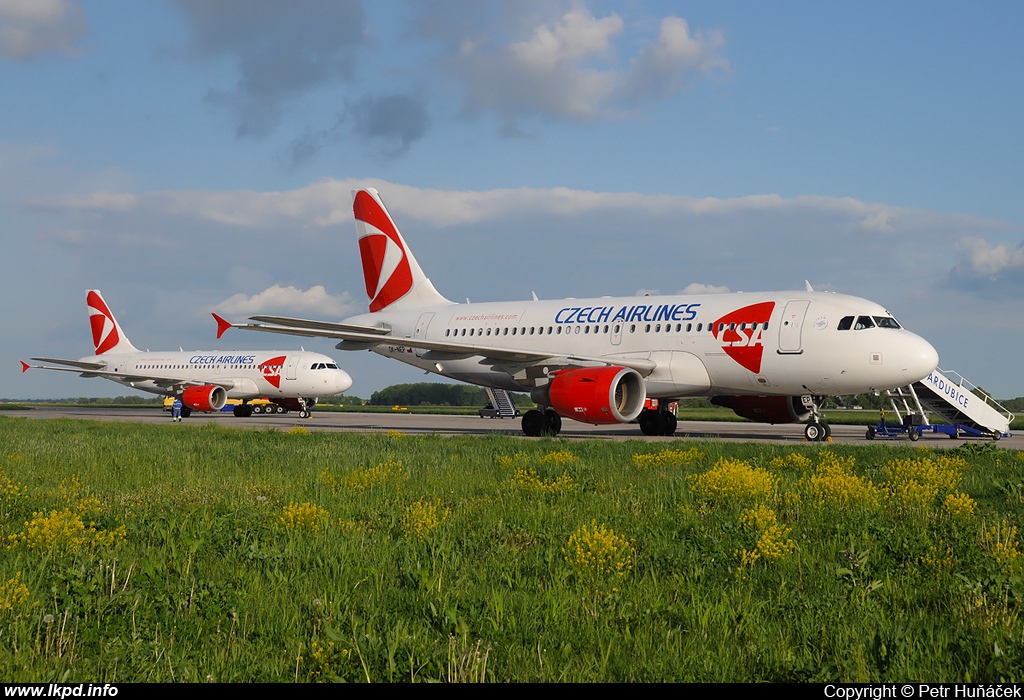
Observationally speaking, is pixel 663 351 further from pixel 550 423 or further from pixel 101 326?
pixel 101 326

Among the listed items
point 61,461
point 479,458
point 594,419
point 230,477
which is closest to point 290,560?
point 230,477

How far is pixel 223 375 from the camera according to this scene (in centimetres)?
5034

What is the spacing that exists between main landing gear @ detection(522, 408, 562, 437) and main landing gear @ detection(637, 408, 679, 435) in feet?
→ 11.1

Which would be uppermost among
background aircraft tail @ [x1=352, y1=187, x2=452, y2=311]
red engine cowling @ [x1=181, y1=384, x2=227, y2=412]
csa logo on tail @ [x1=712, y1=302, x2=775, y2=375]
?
background aircraft tail @ [x1=352, y1=187, x2=452, y2=311]

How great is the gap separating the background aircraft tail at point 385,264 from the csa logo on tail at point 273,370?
16937 mm

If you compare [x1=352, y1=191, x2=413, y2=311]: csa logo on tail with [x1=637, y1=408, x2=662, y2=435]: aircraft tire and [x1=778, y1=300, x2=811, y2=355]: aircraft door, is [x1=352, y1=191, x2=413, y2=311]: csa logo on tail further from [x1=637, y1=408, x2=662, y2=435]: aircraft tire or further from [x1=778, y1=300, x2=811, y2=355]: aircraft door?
[x1=778, y1=300, x2=811, y2=355]: aircraft door

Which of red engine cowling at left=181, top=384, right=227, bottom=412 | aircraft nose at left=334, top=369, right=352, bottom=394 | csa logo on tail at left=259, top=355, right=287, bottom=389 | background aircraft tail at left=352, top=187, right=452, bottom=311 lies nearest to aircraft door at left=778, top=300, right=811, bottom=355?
background aircraft tail at left=352, top=187, right=452, bottom=311

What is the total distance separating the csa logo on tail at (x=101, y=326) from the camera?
61.5m

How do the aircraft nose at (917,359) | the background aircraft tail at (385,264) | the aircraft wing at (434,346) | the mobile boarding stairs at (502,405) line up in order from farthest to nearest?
1. the mobile boarding stairs at (502,405)
2. the background aircraft tail at (385,264)
3. the aircraft wing at (434,346)
4. the aircraft nose at (917,359)

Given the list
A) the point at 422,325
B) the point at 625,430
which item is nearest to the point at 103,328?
the point at 422,325

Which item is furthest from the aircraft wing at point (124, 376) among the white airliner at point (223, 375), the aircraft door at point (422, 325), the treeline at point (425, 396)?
the treeline at point (425, 396)

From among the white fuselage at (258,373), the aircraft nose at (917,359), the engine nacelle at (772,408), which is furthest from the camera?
the white fuselage at (258,373)

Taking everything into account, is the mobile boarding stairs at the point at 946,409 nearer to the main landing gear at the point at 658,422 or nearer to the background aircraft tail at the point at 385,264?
the main landing gear at the point at 658,422

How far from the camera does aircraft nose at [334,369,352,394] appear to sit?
47394 mm
